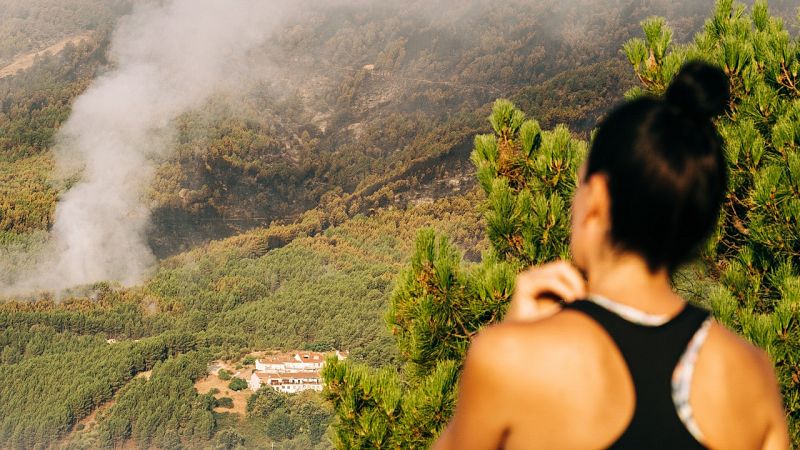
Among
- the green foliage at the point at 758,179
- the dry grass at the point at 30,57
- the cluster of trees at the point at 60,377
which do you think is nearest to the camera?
the green foliage at the point at 758,179

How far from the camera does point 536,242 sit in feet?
15.5

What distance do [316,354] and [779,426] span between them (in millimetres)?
83713

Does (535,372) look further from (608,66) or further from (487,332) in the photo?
(608,66)

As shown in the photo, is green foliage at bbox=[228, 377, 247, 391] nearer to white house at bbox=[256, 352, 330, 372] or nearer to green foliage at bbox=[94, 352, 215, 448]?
white house at bbox=[256, 352, 330, 372]

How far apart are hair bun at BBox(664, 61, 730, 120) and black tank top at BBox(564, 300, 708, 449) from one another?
297 millimetres

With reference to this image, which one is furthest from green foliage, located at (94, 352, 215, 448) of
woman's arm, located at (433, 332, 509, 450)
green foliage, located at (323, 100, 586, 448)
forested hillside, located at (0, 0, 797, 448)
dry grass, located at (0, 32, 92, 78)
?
dry grass, located at (0, 32, 92, 78)

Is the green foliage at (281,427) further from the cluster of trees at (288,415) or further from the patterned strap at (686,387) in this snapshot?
the patterned strap at (686,387)

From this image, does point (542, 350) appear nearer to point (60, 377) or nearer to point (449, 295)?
point (449, 295)

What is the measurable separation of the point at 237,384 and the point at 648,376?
83.2m

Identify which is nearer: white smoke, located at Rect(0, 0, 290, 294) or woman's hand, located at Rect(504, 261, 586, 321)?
woman's hand, located at Rect(504, 261, 586, 321)

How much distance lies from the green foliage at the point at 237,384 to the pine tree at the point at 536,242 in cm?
7852

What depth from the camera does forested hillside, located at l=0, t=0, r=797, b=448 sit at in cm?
8175

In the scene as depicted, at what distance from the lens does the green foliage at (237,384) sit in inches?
3179

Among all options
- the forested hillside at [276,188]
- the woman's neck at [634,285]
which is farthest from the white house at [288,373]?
the woman's neck at [634,285]
